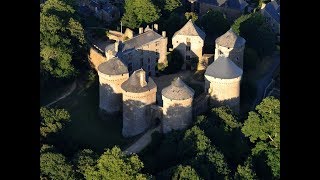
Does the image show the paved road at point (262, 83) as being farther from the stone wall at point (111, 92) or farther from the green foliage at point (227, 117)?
the stone wall at point (111, 92)

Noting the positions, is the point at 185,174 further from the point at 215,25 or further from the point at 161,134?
the point at 215,25

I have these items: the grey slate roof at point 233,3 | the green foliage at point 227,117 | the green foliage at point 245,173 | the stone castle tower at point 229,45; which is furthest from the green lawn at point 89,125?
the grey slate roof at point 233,3

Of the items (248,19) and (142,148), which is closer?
(142,148)

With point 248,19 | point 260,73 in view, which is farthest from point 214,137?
point 248,19

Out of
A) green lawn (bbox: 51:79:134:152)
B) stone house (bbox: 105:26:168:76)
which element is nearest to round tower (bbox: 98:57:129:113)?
green lawn (bbox: 51:79:134:152)

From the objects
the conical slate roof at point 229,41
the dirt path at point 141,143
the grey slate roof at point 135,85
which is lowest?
the dirt path at point 141,143

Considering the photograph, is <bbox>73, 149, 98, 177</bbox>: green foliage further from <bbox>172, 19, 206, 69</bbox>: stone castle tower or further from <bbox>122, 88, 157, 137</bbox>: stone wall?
<bbox>172, 19, 206, 69</bbox>: stone castle tower

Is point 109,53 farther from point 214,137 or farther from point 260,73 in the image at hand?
point 260,73
